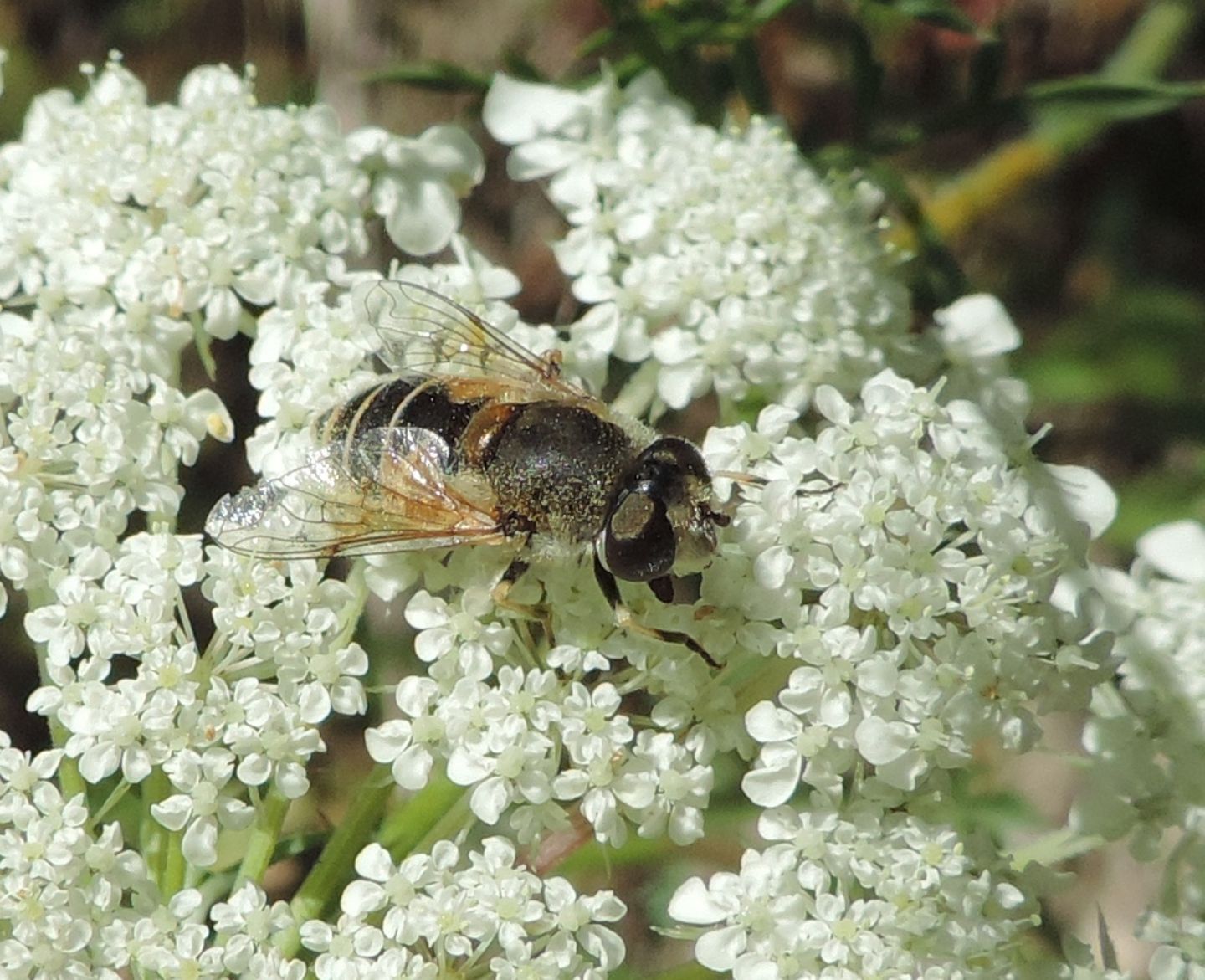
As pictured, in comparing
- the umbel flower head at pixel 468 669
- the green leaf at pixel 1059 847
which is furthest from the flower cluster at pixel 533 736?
the green leaf at pixel 1059 847

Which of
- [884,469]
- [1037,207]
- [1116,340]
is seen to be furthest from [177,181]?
[1037,207]

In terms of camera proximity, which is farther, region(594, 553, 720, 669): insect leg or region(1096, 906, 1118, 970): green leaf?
region(1096, 906, 1118, 970): green leaf

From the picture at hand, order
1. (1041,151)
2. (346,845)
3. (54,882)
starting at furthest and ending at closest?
(1041,151) → (346,845) → (54,882)

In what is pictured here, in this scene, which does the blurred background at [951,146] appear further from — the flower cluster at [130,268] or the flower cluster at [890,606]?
the flower cluster at [890,606]

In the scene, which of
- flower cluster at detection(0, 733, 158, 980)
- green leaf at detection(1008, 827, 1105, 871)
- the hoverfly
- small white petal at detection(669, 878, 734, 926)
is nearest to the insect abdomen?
the hoverfly

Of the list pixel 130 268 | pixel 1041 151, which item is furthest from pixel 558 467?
pixel 1041 151

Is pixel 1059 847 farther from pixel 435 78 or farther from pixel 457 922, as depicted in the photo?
pixel 435 78

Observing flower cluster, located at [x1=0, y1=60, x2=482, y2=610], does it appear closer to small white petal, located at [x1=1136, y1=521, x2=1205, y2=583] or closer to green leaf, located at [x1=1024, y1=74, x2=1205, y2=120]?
green leaf, located at [x1=1024, y1=74, x2=1205, y2=120]
